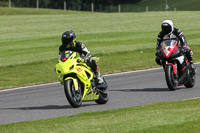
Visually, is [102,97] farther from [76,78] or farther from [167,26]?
[167,26]

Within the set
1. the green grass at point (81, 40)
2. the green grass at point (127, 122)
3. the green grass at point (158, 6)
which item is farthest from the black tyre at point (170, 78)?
the green grass at point (158, 6)

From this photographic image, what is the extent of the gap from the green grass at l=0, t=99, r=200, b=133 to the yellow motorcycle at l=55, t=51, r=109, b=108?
34.0 inches

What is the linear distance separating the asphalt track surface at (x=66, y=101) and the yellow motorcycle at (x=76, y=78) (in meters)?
0.26

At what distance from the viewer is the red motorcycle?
13.3 metres

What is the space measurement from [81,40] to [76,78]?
65.5ft

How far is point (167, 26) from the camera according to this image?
13500 mm

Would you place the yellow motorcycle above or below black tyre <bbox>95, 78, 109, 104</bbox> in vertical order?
above

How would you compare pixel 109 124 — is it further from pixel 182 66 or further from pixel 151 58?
pixel 151 58

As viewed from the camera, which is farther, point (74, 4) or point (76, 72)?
point (74, 4)

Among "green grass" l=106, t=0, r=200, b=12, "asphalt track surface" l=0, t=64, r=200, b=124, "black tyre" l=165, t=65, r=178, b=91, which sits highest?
"green grass" l=106, t=0, r=200, b=12

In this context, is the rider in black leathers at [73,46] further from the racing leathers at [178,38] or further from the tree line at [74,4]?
the tree line at [74,4]

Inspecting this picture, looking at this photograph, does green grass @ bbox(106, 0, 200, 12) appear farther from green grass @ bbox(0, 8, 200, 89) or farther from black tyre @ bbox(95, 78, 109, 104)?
black tyre @ bbox(95, 78, 109, 104)

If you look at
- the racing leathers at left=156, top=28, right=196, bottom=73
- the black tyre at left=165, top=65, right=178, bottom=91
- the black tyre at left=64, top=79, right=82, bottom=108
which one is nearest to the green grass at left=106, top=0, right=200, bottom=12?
the racing leathers at left=156, top=28, right=196, bottom=73

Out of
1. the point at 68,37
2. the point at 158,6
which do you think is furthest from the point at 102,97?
the point at 158,6
